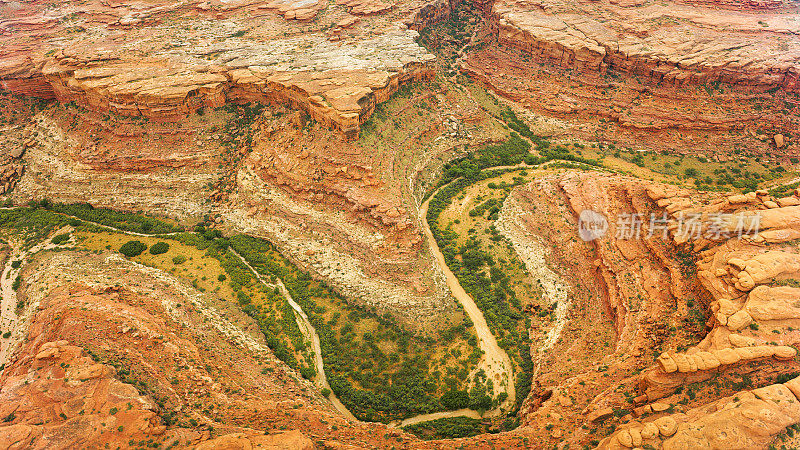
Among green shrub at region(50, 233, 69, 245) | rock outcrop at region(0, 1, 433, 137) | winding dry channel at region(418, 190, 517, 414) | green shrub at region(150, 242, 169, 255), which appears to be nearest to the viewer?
winding dry channel at region(418, 190, 517, 414)

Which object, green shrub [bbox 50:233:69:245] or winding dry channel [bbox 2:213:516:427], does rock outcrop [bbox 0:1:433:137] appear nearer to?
green shrub [bbox 50:233:69:245]

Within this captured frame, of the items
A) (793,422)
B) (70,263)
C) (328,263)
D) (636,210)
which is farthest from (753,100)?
(70,263)

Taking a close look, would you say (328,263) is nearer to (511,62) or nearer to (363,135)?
(363,135)

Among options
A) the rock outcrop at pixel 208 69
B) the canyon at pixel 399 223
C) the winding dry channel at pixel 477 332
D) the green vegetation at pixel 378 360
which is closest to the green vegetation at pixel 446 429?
the canyon at pixel 399 223

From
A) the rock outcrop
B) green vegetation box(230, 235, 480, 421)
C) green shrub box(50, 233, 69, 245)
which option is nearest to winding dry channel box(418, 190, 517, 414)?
green vegetation box(230, 235, 480, 421)

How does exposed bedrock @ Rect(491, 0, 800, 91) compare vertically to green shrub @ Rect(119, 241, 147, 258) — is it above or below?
above

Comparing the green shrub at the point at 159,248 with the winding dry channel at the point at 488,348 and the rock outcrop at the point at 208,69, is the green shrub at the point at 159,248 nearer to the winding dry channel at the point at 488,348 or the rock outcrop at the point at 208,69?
the rock outcrop at the point at 208,69
